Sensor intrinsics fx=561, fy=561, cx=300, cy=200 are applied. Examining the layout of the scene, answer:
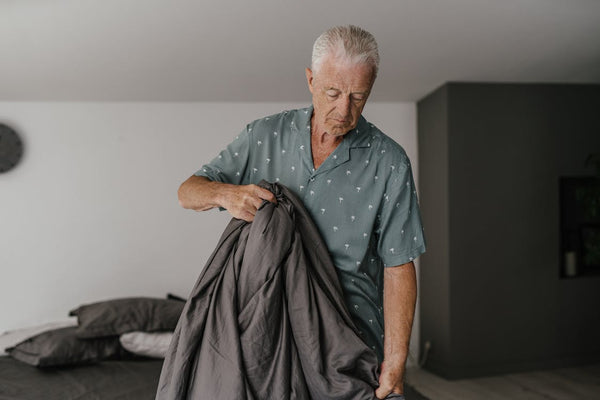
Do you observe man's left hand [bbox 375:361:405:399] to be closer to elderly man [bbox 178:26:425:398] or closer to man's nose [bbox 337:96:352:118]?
elderly man [bbox 178:26:425:398]

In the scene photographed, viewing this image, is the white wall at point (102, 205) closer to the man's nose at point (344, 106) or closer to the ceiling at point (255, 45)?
the ceiling at point (255, 45)

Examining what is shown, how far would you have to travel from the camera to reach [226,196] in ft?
4.24

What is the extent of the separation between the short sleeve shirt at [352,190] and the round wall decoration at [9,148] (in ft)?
10.9

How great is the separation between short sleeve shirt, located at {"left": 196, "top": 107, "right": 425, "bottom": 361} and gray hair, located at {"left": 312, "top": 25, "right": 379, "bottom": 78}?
23 centimetres

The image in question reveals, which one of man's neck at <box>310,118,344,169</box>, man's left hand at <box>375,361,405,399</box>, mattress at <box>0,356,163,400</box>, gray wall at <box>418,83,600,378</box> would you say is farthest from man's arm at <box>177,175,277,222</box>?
gray wall at <box>418,83,600,378</box>

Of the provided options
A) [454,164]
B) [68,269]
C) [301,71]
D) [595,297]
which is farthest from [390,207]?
[595,297]

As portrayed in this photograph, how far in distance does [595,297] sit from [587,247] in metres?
0.54

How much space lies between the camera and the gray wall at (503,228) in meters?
4.39

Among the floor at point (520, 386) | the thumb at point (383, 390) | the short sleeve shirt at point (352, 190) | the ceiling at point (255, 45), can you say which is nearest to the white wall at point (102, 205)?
the ceiling at point (255, 45)

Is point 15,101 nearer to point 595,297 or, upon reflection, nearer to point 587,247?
point 587,247

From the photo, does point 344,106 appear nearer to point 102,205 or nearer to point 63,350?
point 63,350

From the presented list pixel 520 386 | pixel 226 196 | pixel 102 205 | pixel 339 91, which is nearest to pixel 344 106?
pixel 339 91

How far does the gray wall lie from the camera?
439 centimetres

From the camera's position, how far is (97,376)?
2.88 m
